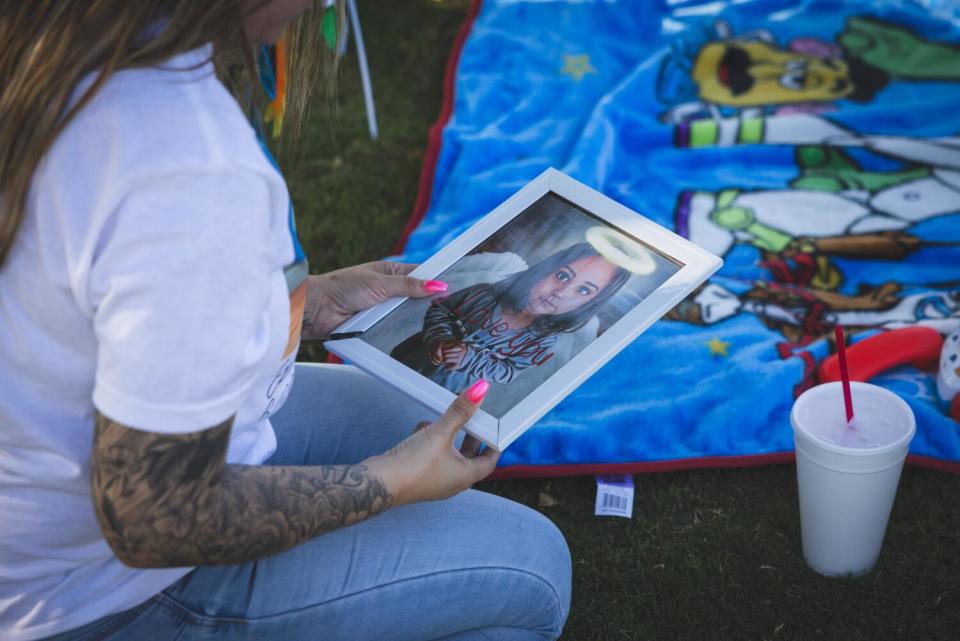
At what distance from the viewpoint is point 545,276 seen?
1.65 meters

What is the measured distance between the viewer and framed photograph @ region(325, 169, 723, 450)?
147 centimetres

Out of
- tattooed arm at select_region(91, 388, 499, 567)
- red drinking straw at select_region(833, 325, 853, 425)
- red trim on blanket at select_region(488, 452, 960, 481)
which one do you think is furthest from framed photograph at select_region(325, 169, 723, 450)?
red trim on blanket at select_region(488, 452, 960, 481)

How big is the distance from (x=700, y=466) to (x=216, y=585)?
1074 millimetres

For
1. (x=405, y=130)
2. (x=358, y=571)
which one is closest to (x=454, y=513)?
(x=358, y=571)

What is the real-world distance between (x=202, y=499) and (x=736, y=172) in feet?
6.61

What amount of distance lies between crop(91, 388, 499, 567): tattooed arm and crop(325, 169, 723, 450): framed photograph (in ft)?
0.36

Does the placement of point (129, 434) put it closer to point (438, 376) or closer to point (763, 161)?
point (438, 376)

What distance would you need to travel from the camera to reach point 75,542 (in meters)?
1.16

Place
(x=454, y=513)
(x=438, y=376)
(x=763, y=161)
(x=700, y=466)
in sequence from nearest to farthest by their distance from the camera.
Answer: (x=454, y=513) < (x=438, y=376) < (x=700, y=466) < (x=763, y=161)

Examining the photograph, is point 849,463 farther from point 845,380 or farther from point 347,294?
point 347,294

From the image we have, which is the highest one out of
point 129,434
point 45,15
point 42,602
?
point 45,15

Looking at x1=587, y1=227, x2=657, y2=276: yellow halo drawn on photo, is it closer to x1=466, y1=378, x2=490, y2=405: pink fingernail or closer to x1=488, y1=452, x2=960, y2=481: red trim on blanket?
x1=466, y1=378, x2=490, y2=405: pink fingernail

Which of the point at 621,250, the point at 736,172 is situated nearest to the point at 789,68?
the point at 736,172

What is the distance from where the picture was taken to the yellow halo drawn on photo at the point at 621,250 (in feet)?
5.30
